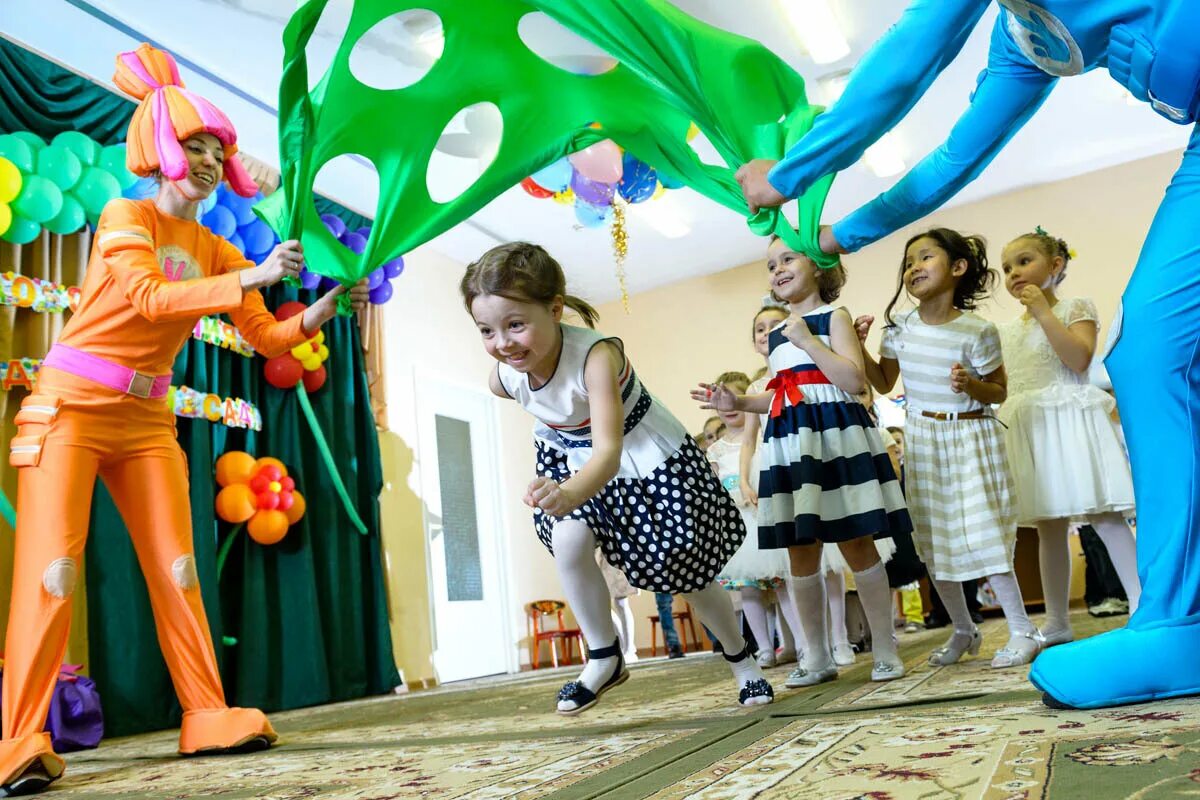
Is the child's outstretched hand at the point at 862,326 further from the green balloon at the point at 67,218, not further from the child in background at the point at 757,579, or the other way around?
the green balloon at the point at 67,218

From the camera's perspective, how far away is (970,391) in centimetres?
284

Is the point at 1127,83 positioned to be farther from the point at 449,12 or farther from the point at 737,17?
the point at 737,17

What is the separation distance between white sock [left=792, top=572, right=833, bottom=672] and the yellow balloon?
2.98 m

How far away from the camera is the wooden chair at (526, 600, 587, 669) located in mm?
8008

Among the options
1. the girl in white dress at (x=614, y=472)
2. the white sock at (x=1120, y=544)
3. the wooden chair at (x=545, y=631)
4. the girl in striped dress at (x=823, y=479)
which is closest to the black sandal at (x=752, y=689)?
the girl in white dress at (x=614, y=472)

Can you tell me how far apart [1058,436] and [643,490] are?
1565mm

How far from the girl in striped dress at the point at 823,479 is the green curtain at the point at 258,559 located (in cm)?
290

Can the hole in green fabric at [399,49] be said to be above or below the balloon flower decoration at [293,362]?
above

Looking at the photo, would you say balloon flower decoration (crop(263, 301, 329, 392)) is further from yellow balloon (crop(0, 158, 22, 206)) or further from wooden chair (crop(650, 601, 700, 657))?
wooden chair (crop(650, 601, 700, 657))

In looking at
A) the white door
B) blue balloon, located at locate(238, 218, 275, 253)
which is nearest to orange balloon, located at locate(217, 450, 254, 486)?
blue balloon, located at locate(238, 218, 275, 253)

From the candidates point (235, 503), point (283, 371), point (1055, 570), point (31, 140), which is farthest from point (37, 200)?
point (1055, 570)

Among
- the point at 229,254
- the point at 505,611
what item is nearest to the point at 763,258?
the point at 505,611

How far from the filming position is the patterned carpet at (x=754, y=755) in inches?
40.4

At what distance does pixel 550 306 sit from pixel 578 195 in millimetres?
2579
